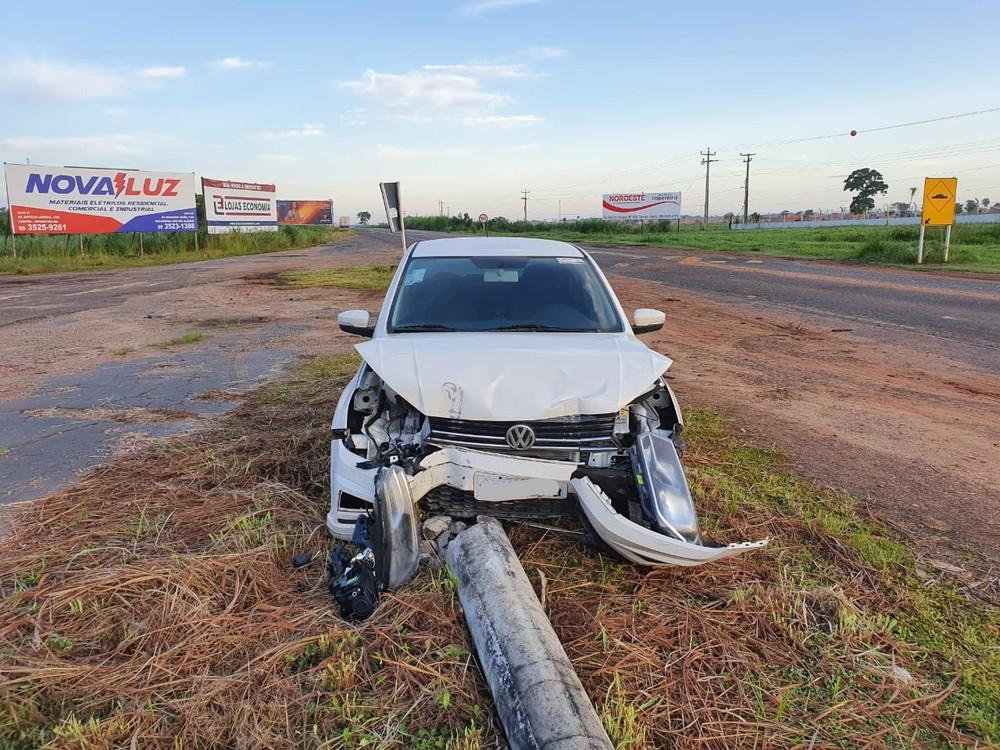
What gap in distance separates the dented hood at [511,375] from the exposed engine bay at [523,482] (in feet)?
0.29

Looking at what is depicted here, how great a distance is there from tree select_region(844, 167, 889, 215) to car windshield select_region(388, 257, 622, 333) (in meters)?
96.0

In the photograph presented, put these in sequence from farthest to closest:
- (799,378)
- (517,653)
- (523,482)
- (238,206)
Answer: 1. (238,206)
2. (799,378)
3. (523,482)
4. (517,653)

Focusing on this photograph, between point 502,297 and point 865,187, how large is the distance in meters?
100

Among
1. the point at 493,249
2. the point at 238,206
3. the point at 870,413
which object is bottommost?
the point at 870,413

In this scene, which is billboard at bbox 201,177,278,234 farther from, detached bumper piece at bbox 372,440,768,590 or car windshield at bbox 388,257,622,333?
detached bumper piece at bbox 372,440,768,590

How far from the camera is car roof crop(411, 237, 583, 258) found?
17.4 ft

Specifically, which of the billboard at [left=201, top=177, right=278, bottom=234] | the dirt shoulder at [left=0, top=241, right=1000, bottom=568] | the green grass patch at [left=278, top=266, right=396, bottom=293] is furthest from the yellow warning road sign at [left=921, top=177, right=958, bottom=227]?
the billboard at [left=201, top=177, right=278, bottom=234]

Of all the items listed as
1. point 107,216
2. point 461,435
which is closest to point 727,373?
point 461,435

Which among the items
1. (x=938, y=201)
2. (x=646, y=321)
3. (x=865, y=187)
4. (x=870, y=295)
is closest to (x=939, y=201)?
(x=938, y=201)

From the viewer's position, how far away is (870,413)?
6.50 metres

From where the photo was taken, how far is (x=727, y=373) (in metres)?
8.25

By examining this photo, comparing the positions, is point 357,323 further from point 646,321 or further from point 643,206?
point 643,206

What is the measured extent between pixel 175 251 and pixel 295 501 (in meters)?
32.8

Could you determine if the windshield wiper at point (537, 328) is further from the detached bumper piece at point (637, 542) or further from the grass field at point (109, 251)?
the grass field at point (109, 251)
